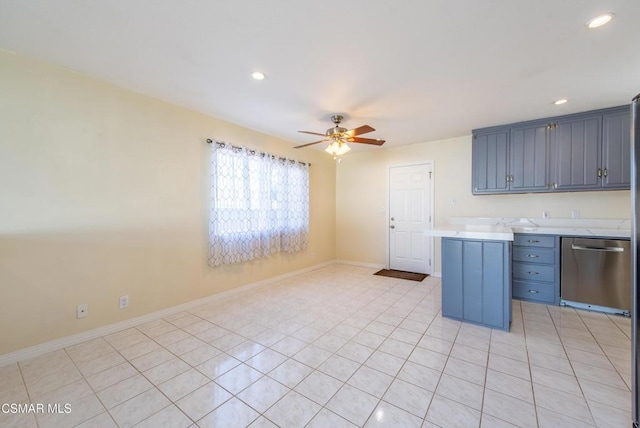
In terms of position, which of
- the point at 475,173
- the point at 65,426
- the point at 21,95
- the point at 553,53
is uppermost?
the point at 553,53

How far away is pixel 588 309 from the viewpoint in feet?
10.2

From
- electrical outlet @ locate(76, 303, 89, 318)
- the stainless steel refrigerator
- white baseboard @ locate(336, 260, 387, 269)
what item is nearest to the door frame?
white baseboard @ locate(336, 260, 387, 269)

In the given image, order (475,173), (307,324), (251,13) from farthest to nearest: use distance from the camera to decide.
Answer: (475,173) → (307,324) → (251,13)

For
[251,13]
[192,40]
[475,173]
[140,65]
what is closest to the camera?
[251,13]

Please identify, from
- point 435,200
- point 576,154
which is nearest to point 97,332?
point 435,200

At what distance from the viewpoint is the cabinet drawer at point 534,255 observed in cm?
331

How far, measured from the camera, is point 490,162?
12.8ft

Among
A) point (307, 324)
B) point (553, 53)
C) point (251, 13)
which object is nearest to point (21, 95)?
point (251, 13)

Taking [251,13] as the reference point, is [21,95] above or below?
below

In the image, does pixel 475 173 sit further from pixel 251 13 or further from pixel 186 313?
pixel 186 313

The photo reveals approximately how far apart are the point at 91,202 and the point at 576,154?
18.6 ft

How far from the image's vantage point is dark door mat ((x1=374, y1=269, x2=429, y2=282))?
178 inches

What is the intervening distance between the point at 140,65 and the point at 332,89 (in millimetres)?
1768

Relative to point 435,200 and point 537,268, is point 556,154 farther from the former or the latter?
point 435,200
